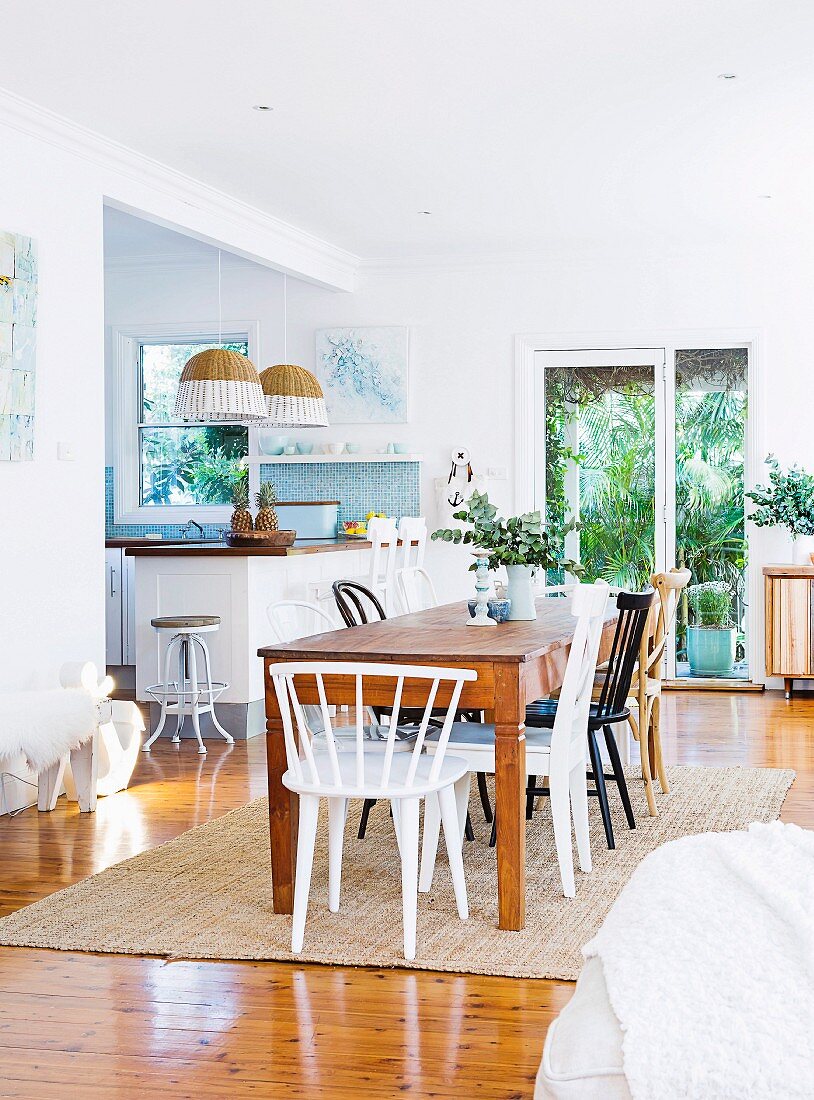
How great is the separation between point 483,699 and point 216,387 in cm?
351

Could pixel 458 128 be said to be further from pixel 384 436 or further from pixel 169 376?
pixel 169 376

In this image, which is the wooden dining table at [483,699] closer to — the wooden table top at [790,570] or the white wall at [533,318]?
Answer: the wooden table top at [790,570]

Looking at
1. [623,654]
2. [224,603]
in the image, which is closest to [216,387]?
[224,603]

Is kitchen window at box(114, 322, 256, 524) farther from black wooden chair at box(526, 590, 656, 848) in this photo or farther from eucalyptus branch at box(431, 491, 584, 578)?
black wooden chair at box(526, 590, 656, 848)

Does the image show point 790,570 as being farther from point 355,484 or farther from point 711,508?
point 355,484

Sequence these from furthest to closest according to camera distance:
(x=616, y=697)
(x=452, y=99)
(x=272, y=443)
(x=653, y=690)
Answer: (x=272, y=443)
(x=452, y=99)
(x=653, y=690)
(x=616, y=697)

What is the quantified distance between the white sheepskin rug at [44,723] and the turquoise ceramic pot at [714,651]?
4757 mm

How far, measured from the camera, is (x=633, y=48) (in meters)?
4.71

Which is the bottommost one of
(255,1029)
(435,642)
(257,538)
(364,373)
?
(255,1029)

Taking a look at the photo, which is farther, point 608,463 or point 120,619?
point 120,619

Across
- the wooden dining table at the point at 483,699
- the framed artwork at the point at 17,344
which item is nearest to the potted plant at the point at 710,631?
the wooden dining table at the point at 483,699

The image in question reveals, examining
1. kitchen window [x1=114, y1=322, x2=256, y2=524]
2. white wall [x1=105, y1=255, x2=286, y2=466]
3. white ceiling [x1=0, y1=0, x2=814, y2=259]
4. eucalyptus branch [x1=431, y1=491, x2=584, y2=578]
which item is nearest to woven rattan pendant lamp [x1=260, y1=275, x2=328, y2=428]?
white ceiling [x1=0, y1=0, x2=814, y2=259]

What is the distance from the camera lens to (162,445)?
944 cm

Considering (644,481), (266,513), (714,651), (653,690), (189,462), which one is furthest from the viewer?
(189,462)
